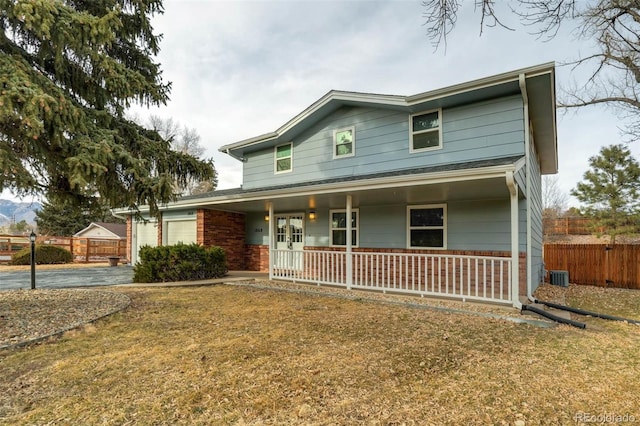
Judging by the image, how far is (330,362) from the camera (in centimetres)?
364

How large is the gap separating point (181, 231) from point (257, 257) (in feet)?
10.9

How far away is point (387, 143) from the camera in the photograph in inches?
369

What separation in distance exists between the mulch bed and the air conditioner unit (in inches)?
486

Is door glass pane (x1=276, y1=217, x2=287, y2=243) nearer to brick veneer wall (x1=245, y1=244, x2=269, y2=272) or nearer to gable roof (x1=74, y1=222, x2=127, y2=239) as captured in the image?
brick veneer wall (x1=245, y1=244, x2=269, y2=272)

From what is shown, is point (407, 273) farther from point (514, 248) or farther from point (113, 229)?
point (113, 229)

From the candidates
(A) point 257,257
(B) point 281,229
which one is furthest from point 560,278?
(A) point 257,257

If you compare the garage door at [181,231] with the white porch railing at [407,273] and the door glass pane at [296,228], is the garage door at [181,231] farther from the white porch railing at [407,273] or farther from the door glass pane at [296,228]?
the white porch railing at [407,273]

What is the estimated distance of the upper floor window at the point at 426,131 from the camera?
338 inches

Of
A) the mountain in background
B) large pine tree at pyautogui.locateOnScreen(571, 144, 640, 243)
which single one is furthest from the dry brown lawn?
large pine tree at pyautogui.locateOnScreen(571, 144, 640, 243)

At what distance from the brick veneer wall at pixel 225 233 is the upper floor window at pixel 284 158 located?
291 cm

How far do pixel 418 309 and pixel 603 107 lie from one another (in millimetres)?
14197

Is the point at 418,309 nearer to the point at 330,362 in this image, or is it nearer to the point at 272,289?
the point at 330,362

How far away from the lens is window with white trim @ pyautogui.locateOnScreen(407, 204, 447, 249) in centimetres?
853

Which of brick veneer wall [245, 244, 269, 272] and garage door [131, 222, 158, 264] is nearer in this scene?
brick veneer wall [245, 244, 269, 272]
